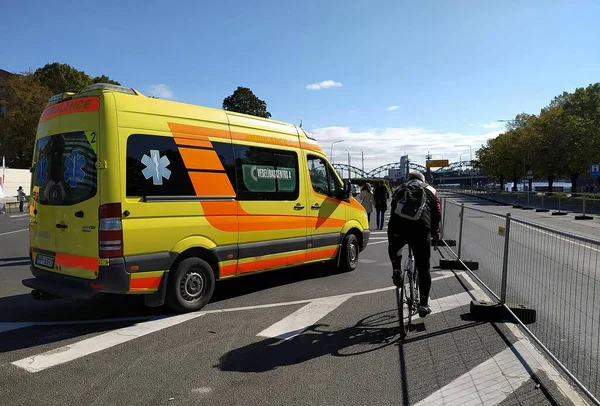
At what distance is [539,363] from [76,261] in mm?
5097

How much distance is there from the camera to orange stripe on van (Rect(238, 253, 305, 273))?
268 inches

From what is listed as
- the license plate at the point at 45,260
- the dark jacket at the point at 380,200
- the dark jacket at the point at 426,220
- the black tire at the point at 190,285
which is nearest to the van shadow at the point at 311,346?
the dark jacket at the point at 426,220

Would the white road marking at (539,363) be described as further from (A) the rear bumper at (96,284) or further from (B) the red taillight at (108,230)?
(B) the red taillight at (108,230)

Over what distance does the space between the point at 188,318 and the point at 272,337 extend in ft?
4.36

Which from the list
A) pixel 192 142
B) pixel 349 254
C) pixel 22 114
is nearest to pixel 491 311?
pixel 349 254

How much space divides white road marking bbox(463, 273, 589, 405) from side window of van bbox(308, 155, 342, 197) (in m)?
4.00

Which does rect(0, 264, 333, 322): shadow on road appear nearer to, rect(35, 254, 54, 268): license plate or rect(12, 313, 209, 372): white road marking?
rect(12, 313, 209, 372): white road marking

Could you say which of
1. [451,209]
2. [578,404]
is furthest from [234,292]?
[451,209]

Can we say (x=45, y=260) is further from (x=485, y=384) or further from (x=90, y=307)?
(x=485, y=384)

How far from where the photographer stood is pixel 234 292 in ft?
24.0

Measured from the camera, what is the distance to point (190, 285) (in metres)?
6.07

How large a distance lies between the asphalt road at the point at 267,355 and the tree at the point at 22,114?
49526 mm

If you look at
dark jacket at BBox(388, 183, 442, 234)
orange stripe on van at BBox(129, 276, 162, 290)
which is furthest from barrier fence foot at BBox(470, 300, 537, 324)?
orange stripe on van at BBox(129, 276, 162, 290)

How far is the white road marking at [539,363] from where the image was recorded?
361cm
